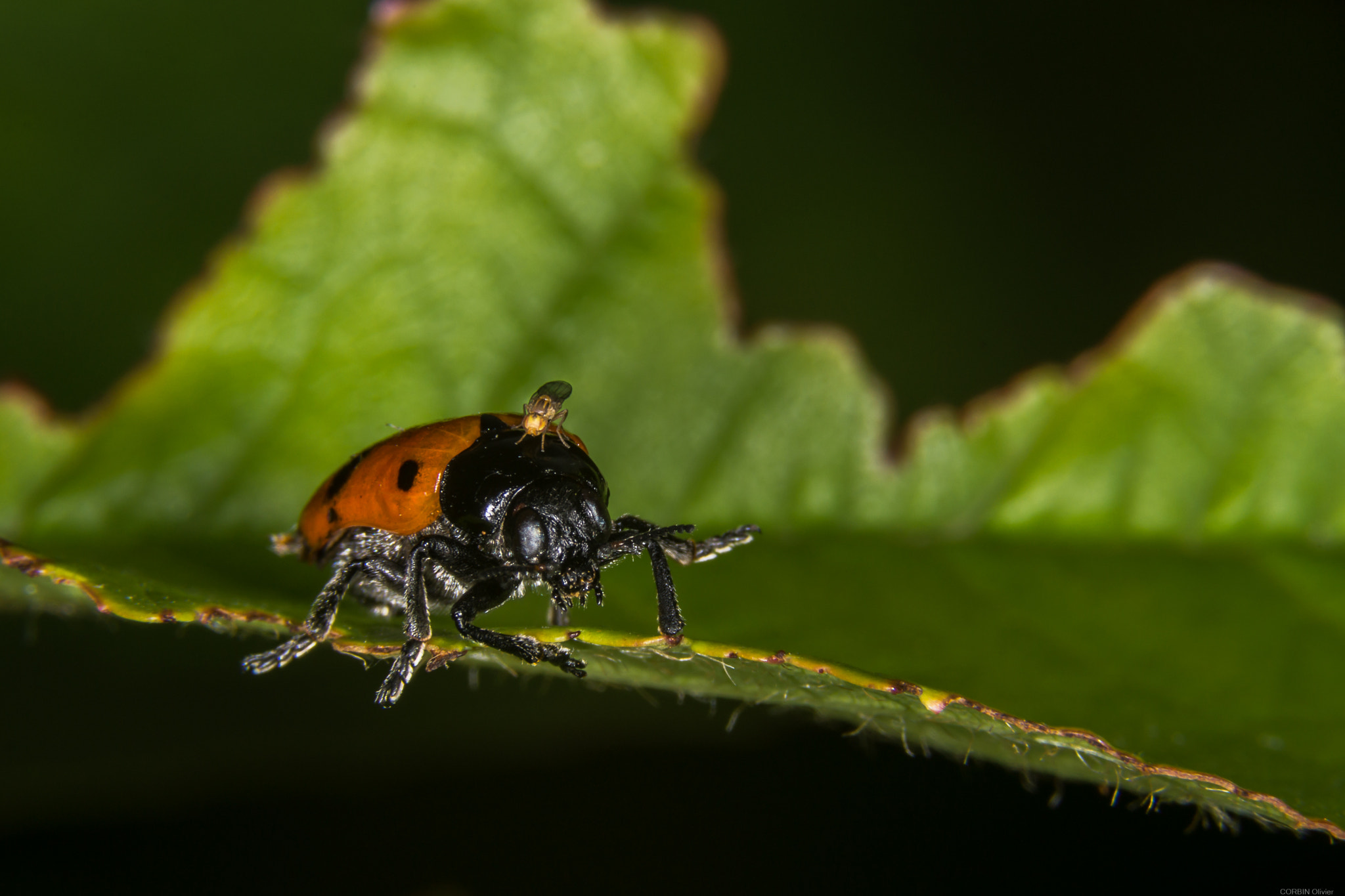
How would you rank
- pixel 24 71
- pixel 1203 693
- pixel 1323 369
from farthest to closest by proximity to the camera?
pixel 24 71 < pixel 1323 369 < pixel 1203 693

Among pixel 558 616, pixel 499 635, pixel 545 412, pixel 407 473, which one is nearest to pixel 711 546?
pixel 558 616

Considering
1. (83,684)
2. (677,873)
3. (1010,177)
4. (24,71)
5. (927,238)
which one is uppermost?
(1010,177)

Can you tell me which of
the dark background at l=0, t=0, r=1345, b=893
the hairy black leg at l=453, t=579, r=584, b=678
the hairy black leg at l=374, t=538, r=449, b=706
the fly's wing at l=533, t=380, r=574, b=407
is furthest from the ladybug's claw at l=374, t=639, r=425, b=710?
the dark background at l=0, t=0, r=1345, b=893

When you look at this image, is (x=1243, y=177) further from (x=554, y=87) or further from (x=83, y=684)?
(x=83, y=684)

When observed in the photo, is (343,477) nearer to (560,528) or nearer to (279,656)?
(279,656)

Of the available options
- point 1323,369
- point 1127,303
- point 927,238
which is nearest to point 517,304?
point 1323,369

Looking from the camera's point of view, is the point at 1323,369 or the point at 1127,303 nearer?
the point at 1323,369

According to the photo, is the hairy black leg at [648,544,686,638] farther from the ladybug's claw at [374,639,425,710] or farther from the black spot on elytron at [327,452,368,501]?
the black spot on elytron at [327,452,368,501]
